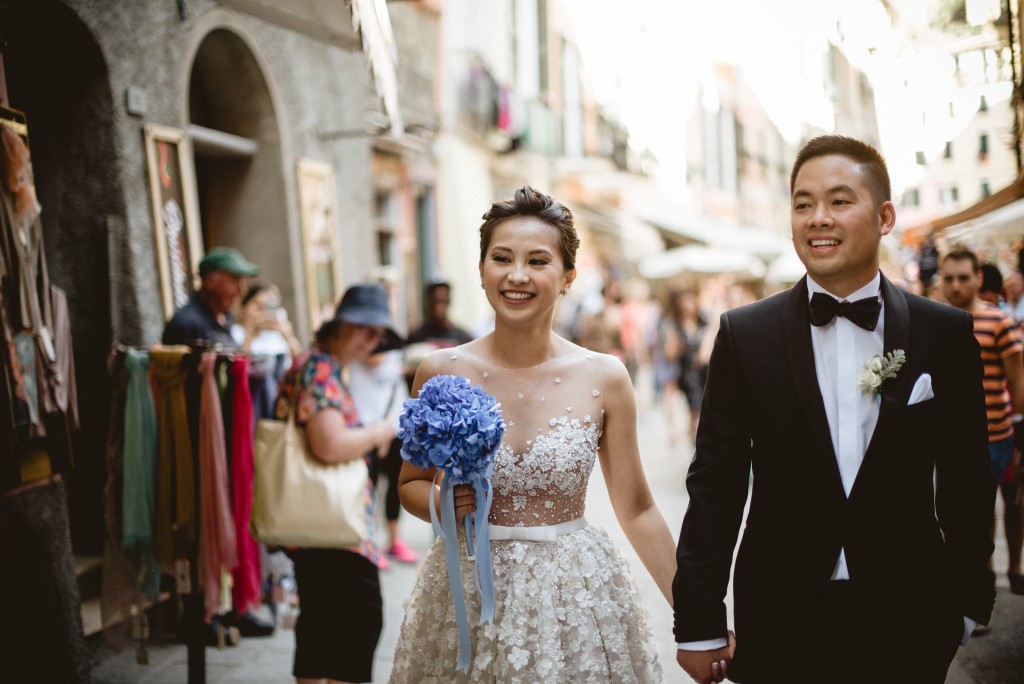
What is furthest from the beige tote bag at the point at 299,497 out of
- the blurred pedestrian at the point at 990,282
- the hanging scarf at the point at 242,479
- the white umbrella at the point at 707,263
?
the white umbrella at the point at 707,263

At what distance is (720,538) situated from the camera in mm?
2408

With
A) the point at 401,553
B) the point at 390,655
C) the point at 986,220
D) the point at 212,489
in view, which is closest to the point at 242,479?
the point at 212,489

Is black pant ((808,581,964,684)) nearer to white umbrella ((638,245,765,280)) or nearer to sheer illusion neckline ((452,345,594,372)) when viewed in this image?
sheer illusion neckline ((452,345,594,372))

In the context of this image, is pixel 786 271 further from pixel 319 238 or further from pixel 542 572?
pixel 542 572

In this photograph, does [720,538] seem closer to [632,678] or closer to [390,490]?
[632,678]

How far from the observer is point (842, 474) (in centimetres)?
225

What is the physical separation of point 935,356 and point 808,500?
0.50m

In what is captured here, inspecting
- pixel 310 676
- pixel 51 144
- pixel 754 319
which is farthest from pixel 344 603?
pixel 51 144

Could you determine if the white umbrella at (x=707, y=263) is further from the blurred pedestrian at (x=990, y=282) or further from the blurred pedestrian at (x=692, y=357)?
the blurred pedestrian at (x=990, y=282)

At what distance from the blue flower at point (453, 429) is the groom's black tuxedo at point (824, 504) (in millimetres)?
604

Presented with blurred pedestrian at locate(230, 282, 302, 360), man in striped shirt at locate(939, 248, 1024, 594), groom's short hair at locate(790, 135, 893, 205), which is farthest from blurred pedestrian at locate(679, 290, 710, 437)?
groom's short hair at locate(790, 135, 893, 205)

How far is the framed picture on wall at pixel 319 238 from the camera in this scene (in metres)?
8.47

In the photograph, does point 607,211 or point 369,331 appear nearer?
point 369,331

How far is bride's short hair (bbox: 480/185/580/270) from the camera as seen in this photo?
2662mm
